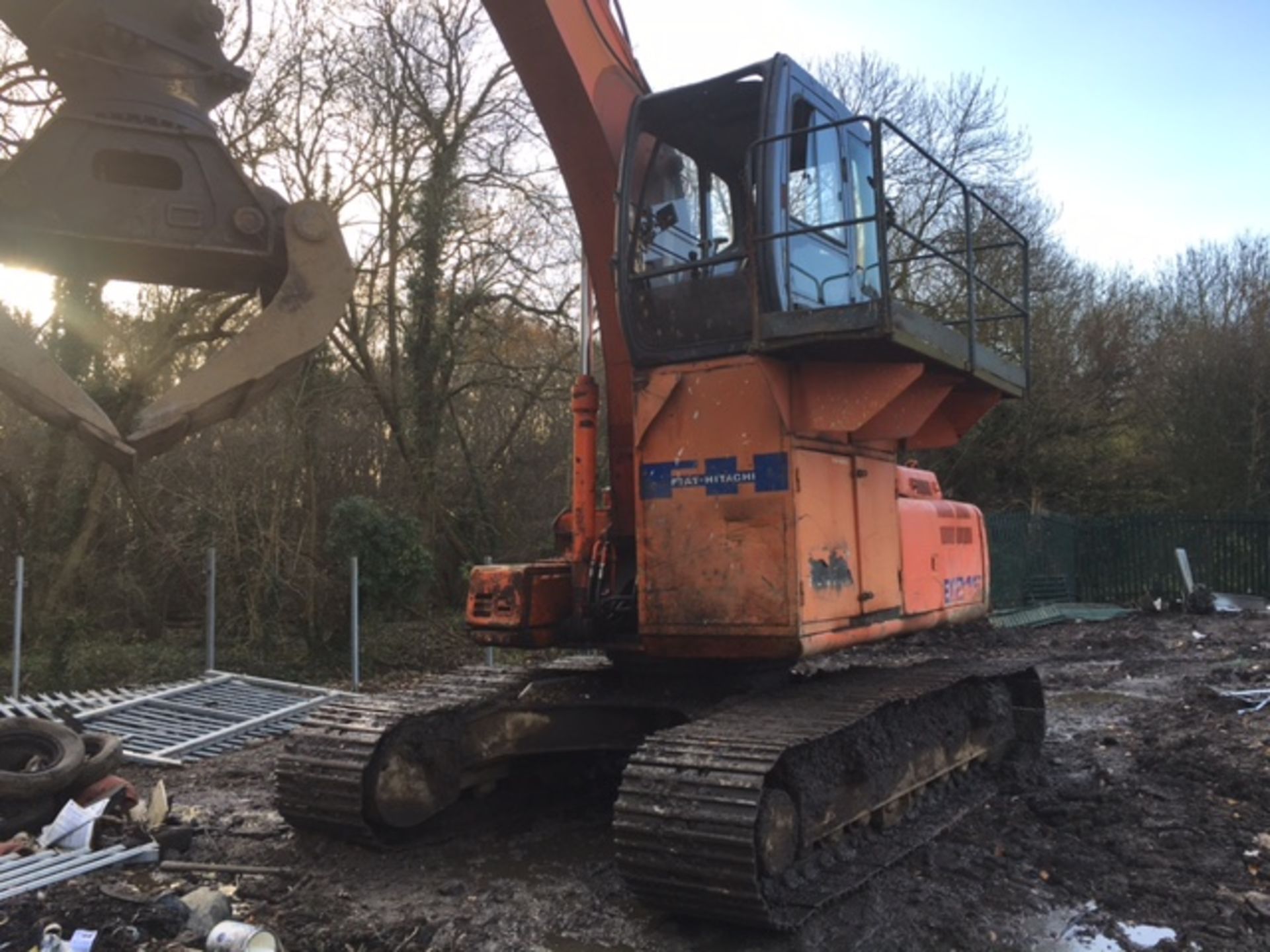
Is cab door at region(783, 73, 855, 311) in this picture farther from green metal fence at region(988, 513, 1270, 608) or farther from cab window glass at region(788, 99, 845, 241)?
green metal fence at region(988, 513, 1270, 608)

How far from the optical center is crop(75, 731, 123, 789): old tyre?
5797mm

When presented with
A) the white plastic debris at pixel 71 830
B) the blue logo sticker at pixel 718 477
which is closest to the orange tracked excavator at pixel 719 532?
the blue logo sticker at pixel 718 477

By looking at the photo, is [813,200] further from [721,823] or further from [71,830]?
[71,830]

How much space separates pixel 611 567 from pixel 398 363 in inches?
465

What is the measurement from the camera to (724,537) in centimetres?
479

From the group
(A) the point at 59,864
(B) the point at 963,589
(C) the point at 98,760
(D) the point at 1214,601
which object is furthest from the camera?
(D) the point at 1214,601

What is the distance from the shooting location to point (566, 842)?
550 centimetres

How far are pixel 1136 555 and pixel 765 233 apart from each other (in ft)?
60.9

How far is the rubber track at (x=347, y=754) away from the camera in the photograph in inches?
197

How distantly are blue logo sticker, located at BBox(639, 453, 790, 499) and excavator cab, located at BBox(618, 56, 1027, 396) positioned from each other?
0.49 meters

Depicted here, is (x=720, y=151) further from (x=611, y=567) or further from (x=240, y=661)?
(x=240, y=661)

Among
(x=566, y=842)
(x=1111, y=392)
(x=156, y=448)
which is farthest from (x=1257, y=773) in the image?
(x=1111, y=392)

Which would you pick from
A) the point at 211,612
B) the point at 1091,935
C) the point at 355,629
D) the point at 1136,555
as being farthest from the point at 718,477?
the point at 1136,555

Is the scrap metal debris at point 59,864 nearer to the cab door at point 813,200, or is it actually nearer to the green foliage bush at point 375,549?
the cab door at point 813,200
